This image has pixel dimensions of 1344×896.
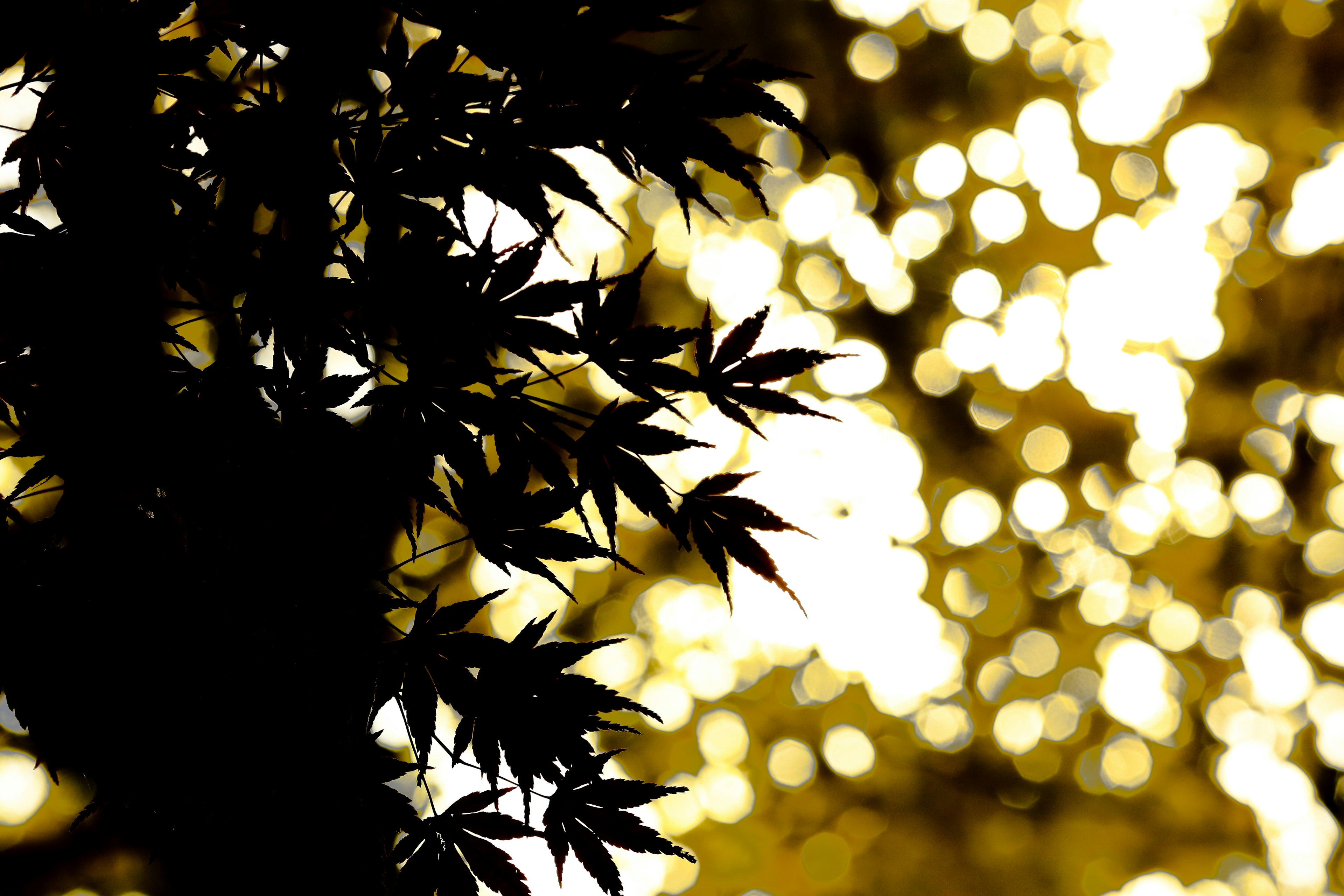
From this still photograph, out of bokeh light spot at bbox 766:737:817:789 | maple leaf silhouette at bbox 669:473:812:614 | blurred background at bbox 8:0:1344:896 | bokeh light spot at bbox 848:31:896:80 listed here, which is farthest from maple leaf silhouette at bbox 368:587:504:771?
bokeh light spot at bbox 848:31:896:80

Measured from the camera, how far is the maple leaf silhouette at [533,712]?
2.96 ft

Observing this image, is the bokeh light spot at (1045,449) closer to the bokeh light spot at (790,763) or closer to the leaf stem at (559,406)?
the bokeh light spot at (790,763)

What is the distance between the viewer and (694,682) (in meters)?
3.58

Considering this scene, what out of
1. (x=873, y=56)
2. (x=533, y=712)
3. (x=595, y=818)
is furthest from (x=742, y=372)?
(x=873, y=56)

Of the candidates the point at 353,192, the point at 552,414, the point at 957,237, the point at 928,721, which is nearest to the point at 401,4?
the point at 353,192

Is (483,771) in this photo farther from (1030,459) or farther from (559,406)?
(1030,459)

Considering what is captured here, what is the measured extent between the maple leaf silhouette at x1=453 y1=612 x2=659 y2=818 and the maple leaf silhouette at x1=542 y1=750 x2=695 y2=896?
34mm

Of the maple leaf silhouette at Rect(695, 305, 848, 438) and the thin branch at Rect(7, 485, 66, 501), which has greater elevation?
the maple leaf silhouette at Rect(695, 305, 848, 438)

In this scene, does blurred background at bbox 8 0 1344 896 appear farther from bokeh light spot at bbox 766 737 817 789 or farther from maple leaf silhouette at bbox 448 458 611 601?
maple leaf silhouette at bbox 448 458 611 601

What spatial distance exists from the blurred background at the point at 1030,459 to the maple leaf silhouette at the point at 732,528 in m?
2.58

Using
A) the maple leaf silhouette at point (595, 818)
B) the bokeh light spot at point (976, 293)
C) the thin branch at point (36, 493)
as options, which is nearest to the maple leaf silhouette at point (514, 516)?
the maple leaf silhouette at point (595, 818)

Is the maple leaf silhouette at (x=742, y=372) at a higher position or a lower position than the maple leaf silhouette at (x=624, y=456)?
higher

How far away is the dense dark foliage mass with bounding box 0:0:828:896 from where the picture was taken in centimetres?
86

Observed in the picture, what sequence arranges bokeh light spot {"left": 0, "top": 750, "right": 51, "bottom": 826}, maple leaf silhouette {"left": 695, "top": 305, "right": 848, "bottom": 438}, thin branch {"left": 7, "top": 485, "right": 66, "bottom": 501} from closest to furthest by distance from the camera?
thin branch {"left": 7, "top": 485, "right": 66, "bottom": 501} < maple leaf silhouette {"left": 695, "top": 305, "right": 848, "bottom": 438} < bokeh light spot {"left": 0, "top": 750, "right": 51, "bottom": 826}
